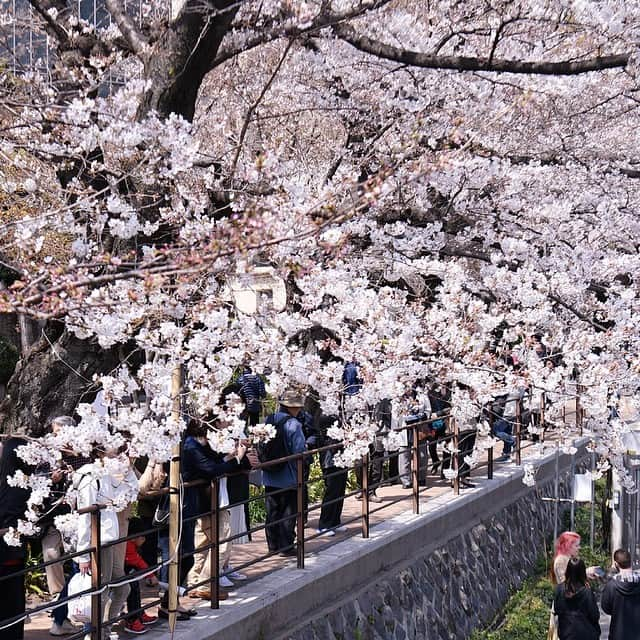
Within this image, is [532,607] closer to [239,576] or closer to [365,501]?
[365,501]

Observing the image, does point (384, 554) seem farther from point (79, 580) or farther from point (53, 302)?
point (53, 302)

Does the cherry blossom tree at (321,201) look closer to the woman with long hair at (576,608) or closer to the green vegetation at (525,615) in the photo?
the woman with long hair at (576,608)

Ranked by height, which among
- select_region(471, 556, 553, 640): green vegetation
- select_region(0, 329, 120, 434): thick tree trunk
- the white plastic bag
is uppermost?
select_region(0, 329, 120, 434): thick tree trunk

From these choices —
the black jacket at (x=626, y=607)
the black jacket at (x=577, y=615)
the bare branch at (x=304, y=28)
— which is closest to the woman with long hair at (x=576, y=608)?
the black jacket at (x=577, y=615)

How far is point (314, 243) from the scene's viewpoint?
6.08 meters

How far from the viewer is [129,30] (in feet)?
25.4

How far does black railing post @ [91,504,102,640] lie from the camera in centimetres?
617

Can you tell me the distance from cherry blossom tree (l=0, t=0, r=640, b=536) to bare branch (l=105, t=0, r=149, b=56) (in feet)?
0.07

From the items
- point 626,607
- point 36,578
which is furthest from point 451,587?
point 36,578

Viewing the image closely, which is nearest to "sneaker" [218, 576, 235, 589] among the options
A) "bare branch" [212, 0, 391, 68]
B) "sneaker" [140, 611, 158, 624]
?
"sneaker" [140, 611, 158, 624]

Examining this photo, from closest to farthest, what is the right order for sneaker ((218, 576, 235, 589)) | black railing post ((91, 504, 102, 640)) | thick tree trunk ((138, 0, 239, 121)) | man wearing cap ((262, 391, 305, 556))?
black railing post ((91, 504, 102, 640)) < thick tree trunk ((138, 0, 239, 121)) < sneaker ((218, 576, 235, 589)) < man wearing cap ((262, 391, 305, 556))

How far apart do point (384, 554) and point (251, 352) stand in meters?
3.67

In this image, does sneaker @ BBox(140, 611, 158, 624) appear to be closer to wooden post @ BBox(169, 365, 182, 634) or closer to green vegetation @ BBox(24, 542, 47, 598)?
wooden post @ BBox(169, 365, 182, 634)

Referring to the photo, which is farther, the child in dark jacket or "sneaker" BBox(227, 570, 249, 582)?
"sneaker" BBox(227, 570, 249, 582)
